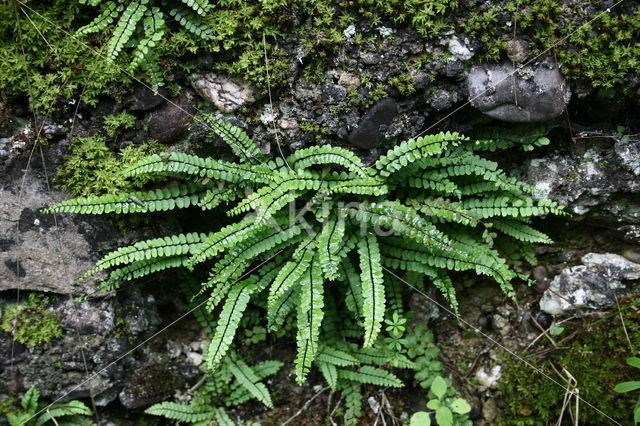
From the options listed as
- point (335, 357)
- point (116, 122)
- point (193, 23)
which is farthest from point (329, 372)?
point (193, 23)

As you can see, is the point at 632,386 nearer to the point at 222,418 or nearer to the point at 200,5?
the point at 222,418

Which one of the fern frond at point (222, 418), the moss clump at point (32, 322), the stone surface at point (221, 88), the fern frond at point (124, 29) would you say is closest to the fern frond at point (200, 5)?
the fern frond at point (124, 29)

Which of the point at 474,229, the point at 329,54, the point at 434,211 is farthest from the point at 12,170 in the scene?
the point at 474,229

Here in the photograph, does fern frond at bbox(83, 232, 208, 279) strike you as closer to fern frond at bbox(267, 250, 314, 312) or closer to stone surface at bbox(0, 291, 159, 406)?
stone surface at bbox(0, 291, 159, 406)

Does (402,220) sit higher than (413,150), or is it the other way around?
(413,150)

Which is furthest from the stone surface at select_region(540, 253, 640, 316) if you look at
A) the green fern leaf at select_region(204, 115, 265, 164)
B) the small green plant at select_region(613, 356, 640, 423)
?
the green fern leaf at select_region(204, 115, 265, 164)

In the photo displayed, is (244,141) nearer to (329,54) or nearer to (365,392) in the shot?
(329,54)
